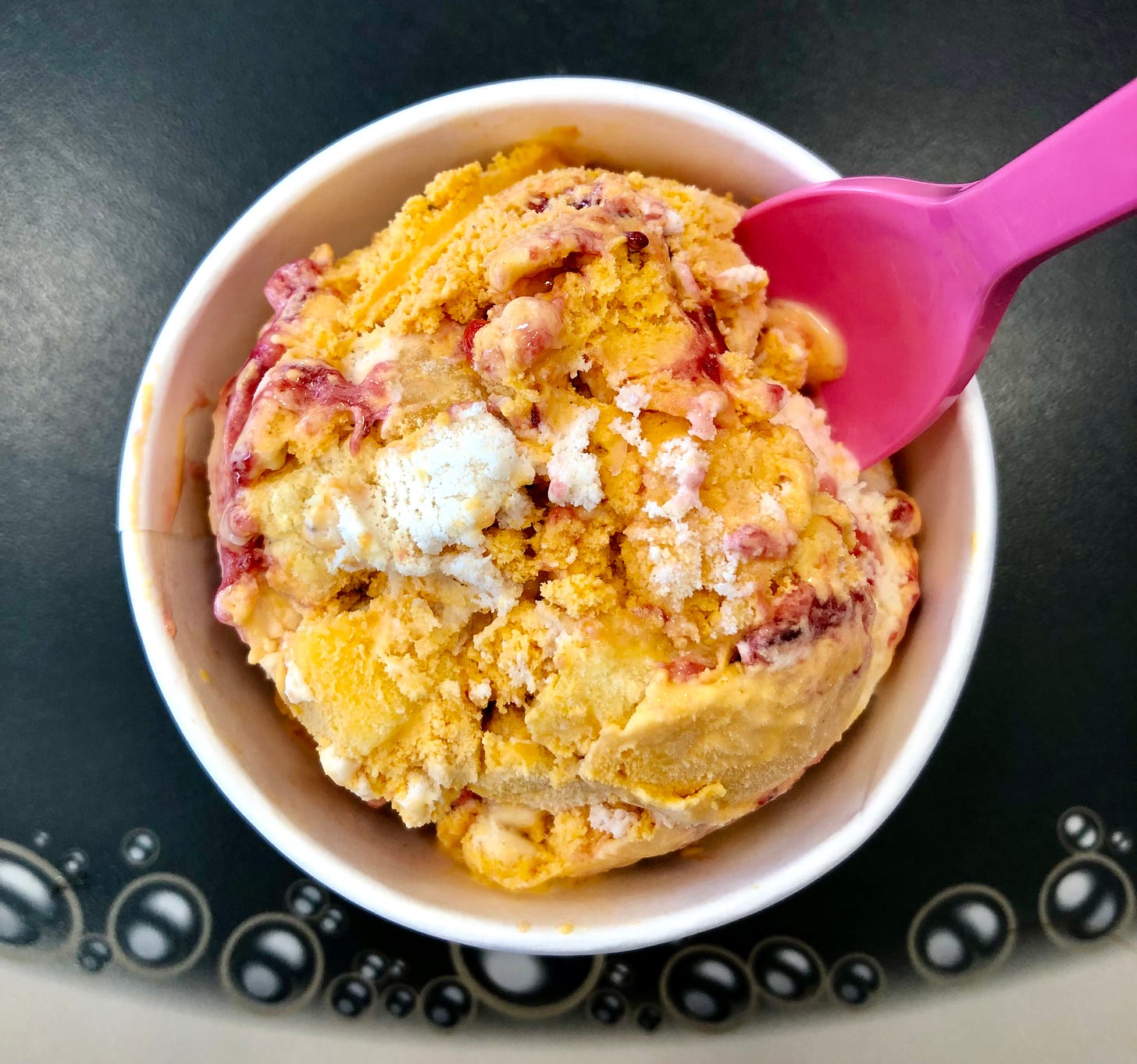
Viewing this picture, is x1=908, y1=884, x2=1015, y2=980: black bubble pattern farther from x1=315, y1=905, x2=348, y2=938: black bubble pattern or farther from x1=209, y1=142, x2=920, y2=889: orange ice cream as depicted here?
x1=315, y1=905, x2=348, y2=938: black bubble pattern

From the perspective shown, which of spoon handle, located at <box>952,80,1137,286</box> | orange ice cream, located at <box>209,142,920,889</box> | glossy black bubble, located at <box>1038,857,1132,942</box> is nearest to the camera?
spoon handle, located at <box>952,80,1137,286</box>

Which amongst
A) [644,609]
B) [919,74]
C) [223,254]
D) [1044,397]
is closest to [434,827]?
[644,609]

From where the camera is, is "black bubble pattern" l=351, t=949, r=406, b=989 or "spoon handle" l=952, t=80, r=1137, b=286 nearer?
"spoon handle" l=952, t=80, r=1137, b=286

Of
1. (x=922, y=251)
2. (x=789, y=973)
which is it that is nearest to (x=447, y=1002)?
(x=789, y=973)

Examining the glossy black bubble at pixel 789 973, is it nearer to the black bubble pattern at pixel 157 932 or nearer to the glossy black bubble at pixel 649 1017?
the glossy black bubble at pixel 649 1017

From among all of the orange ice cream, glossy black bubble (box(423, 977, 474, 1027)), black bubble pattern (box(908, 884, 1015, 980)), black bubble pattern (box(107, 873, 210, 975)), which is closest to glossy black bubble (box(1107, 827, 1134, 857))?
black bubble pattern (box(908, 884, 1015, 980))
